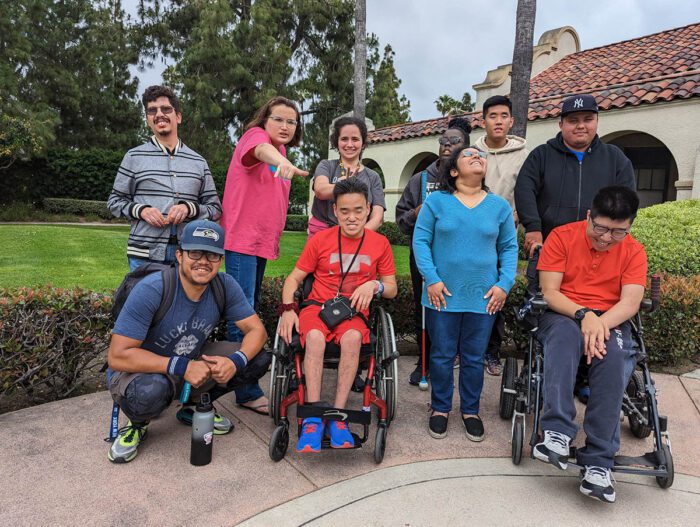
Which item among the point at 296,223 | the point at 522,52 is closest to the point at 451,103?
the point at 296,223

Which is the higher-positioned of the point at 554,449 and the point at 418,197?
the point at 418,197

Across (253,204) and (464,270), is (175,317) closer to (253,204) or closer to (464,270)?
(253,204)

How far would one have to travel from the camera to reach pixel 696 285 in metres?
4.31

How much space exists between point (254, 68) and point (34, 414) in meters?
17.1

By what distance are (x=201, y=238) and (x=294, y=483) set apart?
1243mm

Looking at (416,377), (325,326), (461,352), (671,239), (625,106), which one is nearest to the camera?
(325,326)

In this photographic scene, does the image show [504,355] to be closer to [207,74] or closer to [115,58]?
[207,74]

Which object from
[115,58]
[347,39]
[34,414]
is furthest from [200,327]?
[115,58]

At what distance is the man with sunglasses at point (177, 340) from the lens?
241cm

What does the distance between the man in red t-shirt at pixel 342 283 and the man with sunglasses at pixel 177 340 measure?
29 centimetres

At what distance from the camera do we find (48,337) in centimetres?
297

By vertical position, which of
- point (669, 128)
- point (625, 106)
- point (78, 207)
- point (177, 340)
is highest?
point (625, 106)

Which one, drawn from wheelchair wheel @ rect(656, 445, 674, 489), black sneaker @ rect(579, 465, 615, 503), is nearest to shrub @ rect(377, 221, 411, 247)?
wheelchair wheel @ rect(656, 445, 674, 489)

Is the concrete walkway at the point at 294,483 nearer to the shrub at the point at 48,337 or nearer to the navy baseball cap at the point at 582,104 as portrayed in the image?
the shrub at the point at 48,337
